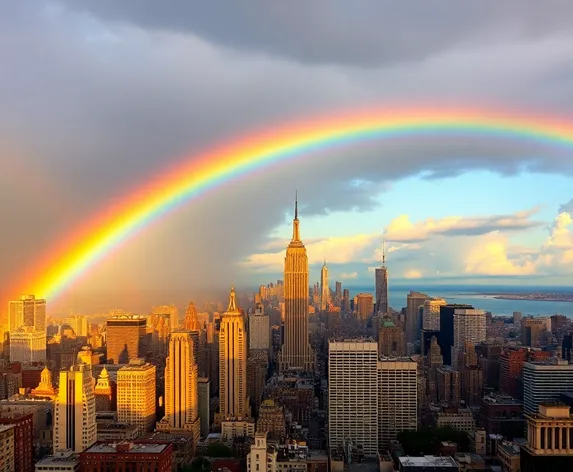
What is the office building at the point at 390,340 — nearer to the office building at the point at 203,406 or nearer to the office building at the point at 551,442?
the office building at the point at 203,406

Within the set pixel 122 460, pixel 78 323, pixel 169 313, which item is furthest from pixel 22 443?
pixel 78 323

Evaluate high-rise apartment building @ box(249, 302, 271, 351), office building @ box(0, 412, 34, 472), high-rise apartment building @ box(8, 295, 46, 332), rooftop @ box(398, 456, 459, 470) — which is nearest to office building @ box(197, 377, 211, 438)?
office building @ box(0, 412, 34, 472)

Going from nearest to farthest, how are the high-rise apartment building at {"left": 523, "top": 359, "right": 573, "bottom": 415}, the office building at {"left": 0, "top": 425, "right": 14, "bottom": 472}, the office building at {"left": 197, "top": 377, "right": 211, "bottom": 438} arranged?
the office building at {"left": 0, "top": 425, "right": 14, "bottom": 472}
the high-rise apartment building at {"left": 523, "top": 359, "right": 573, "bottom": 415}
the office building at {"left": 197, "top": 377, "right": 211, "bottom": 438}

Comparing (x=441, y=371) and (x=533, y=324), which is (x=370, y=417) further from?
(x=533, y=324)

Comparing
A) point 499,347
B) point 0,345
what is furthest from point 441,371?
point 0,345

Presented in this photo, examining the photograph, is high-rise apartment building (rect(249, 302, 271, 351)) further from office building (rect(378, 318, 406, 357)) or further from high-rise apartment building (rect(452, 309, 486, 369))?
high-rise apartment building (rect(452, 309, 486, 369))
